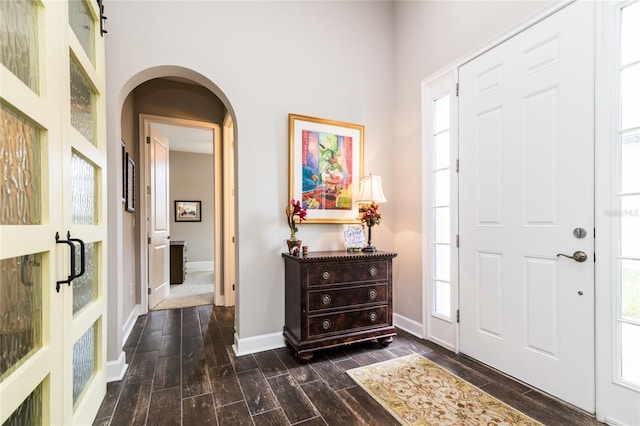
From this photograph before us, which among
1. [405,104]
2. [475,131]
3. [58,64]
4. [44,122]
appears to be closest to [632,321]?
[475,131]

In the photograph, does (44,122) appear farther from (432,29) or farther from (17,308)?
(432,29)

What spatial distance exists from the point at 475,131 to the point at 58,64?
2634 millimetres

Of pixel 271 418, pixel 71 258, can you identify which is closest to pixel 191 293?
pixel 271 418

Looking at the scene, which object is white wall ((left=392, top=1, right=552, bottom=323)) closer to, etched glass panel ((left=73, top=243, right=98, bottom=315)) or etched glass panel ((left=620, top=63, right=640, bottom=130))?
etched glass panel ((left=620, top=63, right=640, bottom=130))

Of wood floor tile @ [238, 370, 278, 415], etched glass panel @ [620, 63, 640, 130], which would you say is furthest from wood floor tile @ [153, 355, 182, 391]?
etched glass panel @ [620, 63, 640, 130]

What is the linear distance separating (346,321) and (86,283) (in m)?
1.85

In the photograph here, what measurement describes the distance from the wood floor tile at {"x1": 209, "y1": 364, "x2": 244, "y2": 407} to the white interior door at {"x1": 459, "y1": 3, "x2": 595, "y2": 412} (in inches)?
72.8

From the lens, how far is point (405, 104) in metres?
3.19

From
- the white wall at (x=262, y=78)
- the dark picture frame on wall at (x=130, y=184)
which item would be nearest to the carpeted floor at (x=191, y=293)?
the dark picture frame on wall at (x=130, y=184)

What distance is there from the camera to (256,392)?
2002 mm

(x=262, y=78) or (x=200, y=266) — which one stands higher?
(x=262, y=78)

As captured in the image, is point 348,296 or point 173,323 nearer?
point 348,296

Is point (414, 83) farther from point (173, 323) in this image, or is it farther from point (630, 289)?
point (173, 323)

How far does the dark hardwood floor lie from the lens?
1744 millimetres
